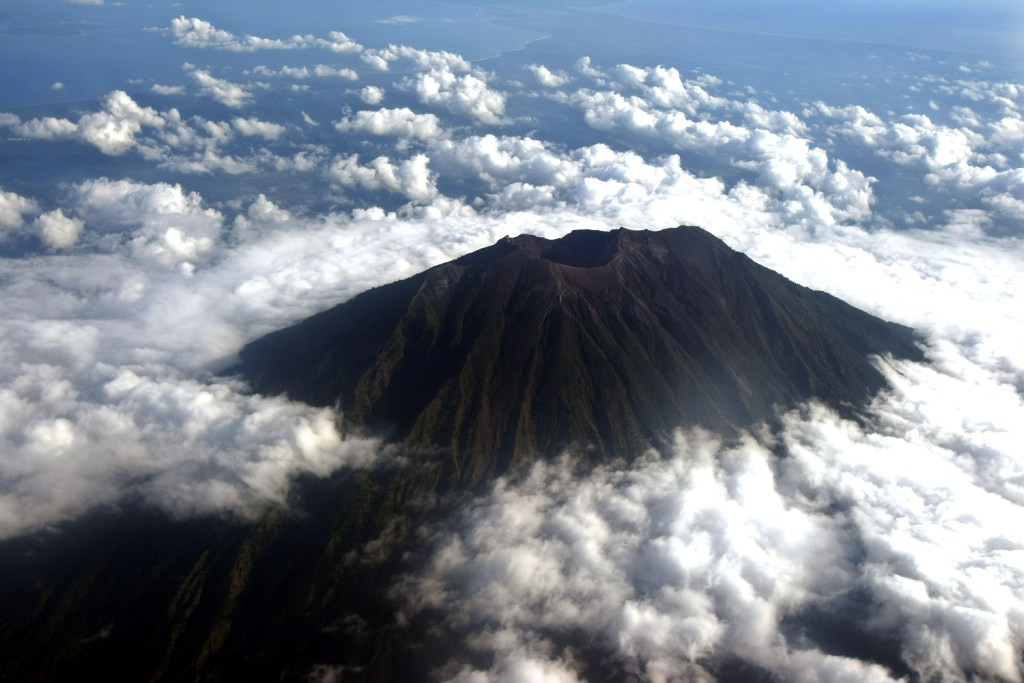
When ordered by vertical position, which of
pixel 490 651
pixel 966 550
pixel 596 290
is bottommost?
pixel 490 651

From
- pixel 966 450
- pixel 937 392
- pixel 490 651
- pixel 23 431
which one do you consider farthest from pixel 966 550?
pixel 23 431

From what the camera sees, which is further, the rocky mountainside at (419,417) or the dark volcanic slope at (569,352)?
the dark volcanic slope at (569,352)

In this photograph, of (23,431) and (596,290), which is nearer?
(23,431)

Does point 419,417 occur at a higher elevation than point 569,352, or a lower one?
lower

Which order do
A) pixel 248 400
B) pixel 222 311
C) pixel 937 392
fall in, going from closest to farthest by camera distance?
pixel 248 400 → pixel 937 392 → pixel 222 311

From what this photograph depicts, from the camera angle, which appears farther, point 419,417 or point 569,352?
point 569,352

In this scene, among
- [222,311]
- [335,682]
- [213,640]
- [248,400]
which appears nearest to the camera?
[335,682]

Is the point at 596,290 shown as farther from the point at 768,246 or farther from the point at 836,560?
the point at 768,246

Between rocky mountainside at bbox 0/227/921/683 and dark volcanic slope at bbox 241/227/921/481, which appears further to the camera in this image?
dark volcanic slope at bbox 241/227/921/481
